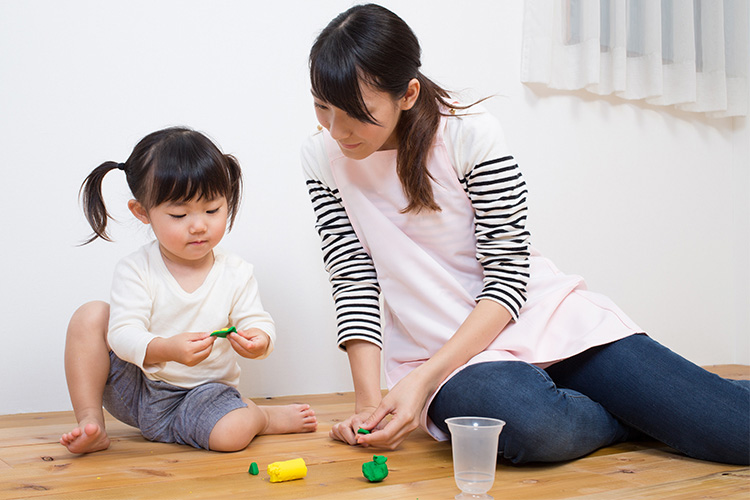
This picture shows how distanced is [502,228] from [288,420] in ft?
1.65

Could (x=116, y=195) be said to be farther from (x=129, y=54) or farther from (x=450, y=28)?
(x=450, y=28)

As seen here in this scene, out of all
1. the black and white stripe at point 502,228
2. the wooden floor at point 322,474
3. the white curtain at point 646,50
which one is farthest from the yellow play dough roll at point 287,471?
the white curtain at point 646,50

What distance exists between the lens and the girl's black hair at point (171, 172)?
1.15 metres

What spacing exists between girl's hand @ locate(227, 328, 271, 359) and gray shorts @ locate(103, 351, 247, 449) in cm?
9

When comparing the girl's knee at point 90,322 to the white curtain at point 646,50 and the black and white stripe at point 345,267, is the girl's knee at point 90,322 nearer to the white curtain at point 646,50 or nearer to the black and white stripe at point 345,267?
the black and white stripe at point 345,267

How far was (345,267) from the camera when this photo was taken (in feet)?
3.94

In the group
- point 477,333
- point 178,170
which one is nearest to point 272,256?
point 178,170

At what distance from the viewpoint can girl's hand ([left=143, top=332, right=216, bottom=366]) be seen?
3.48 feet

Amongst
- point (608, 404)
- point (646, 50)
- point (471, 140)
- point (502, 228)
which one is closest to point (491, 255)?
point (502, 228)

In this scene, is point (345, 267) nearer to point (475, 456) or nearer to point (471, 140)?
point (471, 140)

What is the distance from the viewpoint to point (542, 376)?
1.01m

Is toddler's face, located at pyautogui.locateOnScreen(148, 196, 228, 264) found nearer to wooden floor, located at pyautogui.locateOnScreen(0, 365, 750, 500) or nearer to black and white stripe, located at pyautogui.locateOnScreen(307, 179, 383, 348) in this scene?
black and white stripe, located at pyautogui.locateOnScreen(307, 179, 383, 348)

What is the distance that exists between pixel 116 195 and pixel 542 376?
3.06ft

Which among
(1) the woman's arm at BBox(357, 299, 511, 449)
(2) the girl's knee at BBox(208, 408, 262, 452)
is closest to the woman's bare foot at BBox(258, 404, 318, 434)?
(2) the girl's knee at BBox(208, 408, 262, 452)
